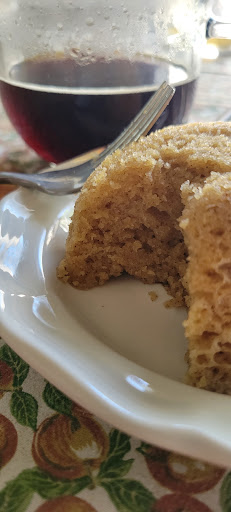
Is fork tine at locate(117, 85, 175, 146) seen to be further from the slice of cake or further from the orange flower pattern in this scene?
the orange flower pattern

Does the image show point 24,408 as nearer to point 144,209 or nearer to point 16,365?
point 16,365

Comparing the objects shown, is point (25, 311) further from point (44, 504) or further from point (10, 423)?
point (44, 504)

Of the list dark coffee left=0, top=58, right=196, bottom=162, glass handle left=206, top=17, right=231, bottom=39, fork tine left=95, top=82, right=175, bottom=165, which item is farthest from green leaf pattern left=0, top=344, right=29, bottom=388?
glass handle left=206, top=17, right=231, bottom=39

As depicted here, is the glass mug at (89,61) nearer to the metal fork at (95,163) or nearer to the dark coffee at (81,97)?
the dark coffee at (81,97)

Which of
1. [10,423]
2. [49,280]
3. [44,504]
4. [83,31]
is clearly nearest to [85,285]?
A: [49,280]

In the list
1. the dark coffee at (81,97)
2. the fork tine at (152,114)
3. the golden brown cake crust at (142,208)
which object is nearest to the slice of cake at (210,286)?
the golden brown cake crust at (142,208)

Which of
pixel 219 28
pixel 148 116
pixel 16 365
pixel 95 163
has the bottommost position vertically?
pixel 16 365

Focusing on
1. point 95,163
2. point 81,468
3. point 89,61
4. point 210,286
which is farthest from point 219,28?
A: point 81,468
